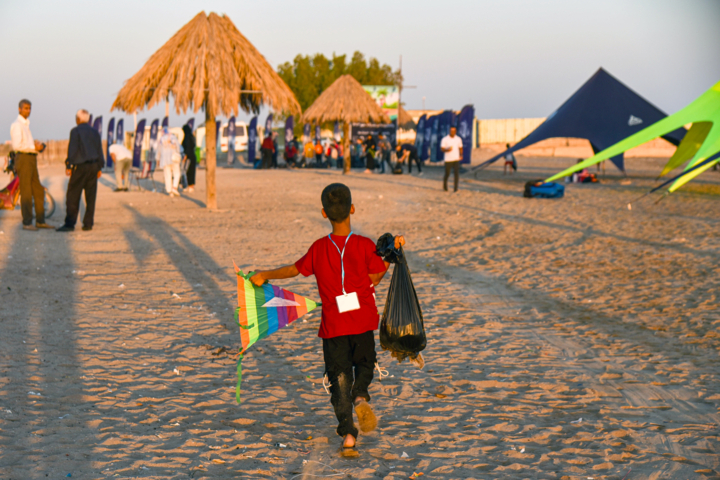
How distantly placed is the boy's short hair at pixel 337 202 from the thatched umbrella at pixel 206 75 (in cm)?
1002

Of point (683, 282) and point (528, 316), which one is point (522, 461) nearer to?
point (528, 316)

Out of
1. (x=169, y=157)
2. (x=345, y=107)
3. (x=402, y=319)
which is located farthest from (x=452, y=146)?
(x=402, y=319)

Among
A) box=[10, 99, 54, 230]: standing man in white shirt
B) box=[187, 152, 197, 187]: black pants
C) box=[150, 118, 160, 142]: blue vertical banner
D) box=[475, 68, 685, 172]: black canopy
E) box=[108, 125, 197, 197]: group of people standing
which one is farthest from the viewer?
box=[150, 118, 160, 142]: blue vertical banner

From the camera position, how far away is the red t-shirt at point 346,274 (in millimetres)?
3004

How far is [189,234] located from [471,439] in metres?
7.65

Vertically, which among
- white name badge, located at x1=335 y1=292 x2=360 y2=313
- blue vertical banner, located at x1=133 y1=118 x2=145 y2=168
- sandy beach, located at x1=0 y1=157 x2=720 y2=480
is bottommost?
sandy beach, located at x1=0 y1=157 x2=720 y2=480

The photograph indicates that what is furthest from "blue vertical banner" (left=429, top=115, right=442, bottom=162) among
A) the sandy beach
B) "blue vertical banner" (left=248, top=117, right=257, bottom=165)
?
the sandy beach

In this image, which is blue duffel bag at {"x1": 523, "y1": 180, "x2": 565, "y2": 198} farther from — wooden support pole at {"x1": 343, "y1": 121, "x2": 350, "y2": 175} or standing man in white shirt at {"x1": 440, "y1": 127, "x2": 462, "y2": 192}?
wooden support pole at {"x1": 343, "y1": 121, "x2": 350, "y2": 175}

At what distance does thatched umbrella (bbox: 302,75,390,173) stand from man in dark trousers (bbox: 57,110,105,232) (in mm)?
16385

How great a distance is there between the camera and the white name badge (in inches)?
117

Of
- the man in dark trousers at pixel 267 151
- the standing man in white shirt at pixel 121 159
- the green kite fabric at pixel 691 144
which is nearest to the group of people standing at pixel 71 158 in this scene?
the standing man in white shirt at pixel 121 159

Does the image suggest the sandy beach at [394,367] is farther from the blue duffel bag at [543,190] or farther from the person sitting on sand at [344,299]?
the blue duffel bag at [543,190]

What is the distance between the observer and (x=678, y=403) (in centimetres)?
365

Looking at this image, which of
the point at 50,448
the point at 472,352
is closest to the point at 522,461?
the point at 472,352
